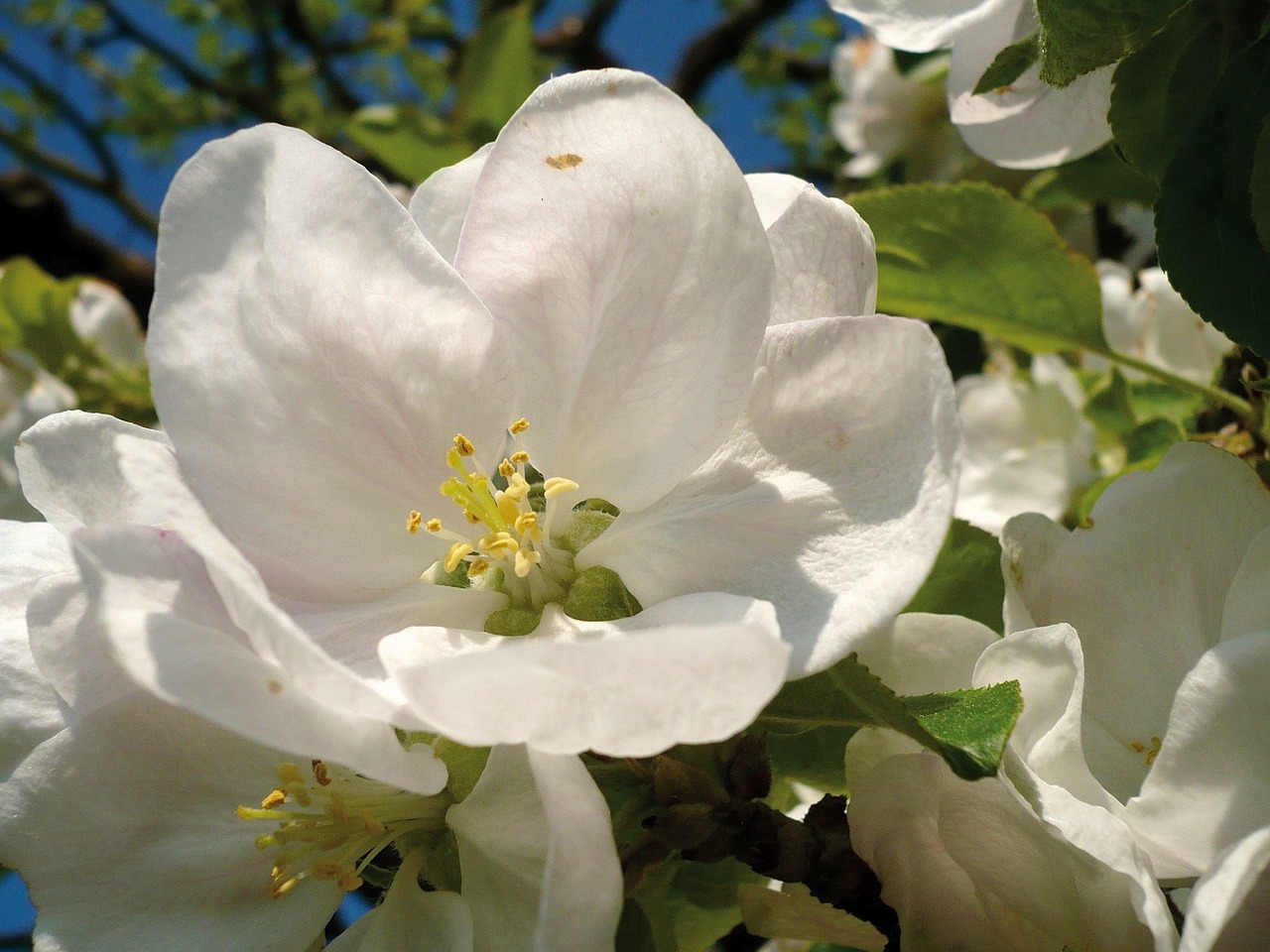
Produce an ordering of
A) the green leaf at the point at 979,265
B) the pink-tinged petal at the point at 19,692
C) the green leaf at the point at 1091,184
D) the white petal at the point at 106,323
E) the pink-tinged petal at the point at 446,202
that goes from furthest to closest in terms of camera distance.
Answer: the white petal at the point at 106,323
the green leaf at the point at 1091,184
the green leaf at the point at 979,265
the pink-tinged petal at the point at 446,202
the pink-tinged petal at the point at 19,692

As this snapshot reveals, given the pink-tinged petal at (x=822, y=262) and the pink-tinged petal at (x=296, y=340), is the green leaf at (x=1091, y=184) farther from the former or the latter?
the pink-tinged petal at (x=296, y=340)

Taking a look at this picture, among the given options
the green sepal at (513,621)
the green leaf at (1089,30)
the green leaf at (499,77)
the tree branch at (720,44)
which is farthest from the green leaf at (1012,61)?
the tree branch at (720,44)

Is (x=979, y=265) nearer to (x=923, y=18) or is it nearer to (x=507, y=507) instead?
(x=923, y=18)

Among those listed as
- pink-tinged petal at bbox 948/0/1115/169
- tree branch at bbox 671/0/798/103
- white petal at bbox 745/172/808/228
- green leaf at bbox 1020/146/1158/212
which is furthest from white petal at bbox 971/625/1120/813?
tree branch at bbox 671/0/798/103

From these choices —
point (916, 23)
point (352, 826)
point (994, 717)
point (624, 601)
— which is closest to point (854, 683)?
point (994, 717)

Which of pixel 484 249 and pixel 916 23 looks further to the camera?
A: pixel 916 23

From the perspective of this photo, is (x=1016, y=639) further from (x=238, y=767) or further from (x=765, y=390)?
(x=238, y=767)

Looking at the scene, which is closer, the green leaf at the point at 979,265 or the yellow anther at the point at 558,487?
the yellow anther at the point at 558,487
